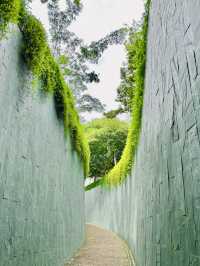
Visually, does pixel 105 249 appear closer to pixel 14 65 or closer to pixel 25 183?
pixel 25 183

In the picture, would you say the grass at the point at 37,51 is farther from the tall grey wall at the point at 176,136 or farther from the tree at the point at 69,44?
the tree at the point at 69,44

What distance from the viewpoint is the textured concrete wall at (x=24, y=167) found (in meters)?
3.24

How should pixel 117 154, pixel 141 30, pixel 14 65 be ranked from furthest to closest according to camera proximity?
pixel 117 154
pixel 141 30
pixel 14 65

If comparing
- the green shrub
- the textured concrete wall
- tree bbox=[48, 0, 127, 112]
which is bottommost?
the textured concrete wall

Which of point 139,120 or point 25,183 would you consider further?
point 139,120

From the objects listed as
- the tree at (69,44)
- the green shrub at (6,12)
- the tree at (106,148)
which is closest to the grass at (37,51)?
the green shrub at (6,12)

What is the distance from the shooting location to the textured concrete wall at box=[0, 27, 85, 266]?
324cm

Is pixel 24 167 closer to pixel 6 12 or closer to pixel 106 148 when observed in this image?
pixel 6 12

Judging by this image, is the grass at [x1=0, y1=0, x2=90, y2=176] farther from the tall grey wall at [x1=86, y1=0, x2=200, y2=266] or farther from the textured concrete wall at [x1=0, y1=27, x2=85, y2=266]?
the tall grey wall at [x1=86, y1=0, x2=200, y2=266]

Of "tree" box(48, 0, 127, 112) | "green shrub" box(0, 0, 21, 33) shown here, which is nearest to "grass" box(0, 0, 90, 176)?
"green shrub" box(0, 0, 21, 33)

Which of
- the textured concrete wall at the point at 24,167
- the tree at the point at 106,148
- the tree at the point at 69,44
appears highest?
the tree at the point at 69,44

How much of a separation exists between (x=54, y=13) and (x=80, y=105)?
24.8 ft

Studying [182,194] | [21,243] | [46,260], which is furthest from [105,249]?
[182,194]

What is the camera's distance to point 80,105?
73.9 ft
